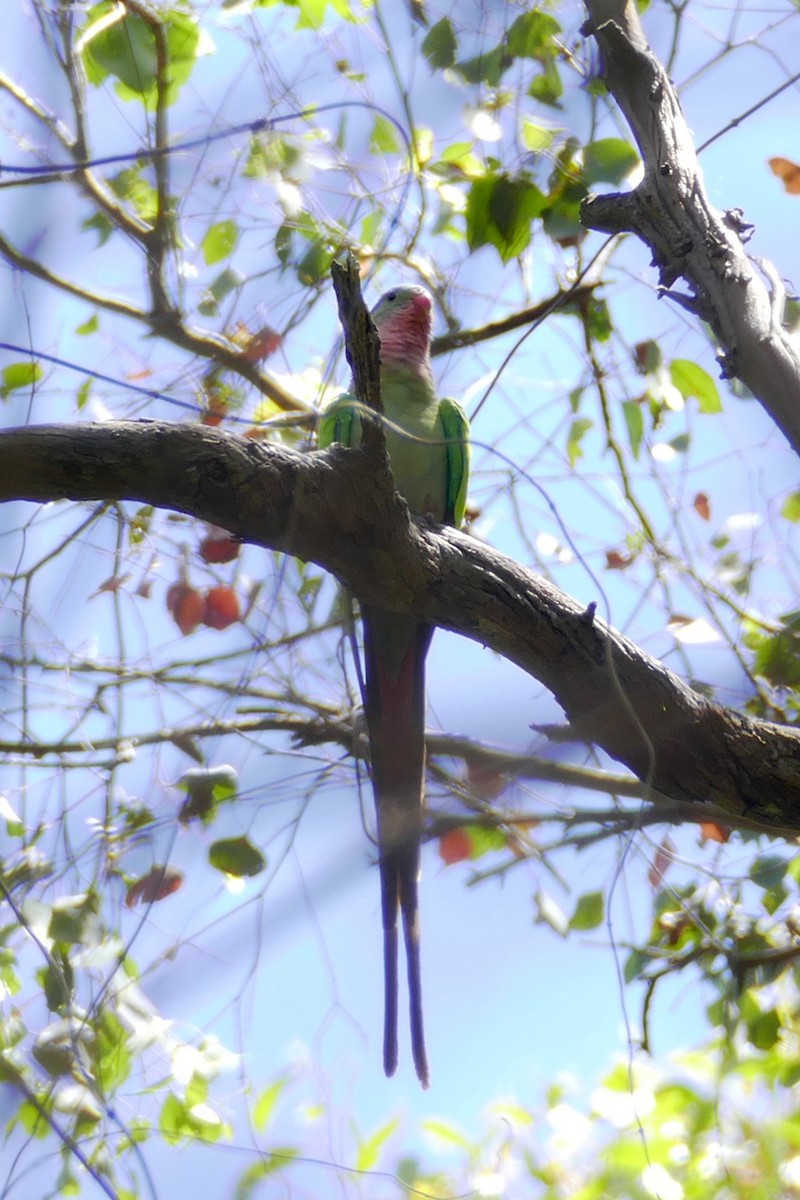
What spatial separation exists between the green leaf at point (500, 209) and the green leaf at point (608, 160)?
11 cm

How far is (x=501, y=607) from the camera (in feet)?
5.65

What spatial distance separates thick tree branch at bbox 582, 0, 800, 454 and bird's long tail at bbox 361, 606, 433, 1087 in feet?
2.49

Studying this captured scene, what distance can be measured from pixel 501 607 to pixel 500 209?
90cm

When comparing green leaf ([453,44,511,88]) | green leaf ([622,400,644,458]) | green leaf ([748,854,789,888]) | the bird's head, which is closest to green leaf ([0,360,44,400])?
the bird's head

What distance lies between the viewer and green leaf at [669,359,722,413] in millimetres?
2350

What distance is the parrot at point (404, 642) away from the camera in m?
1.93

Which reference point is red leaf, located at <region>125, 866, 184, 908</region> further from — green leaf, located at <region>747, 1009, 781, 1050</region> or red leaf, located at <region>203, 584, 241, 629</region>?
green leaf, located at <region>747, 1009, 781, 1050</region>

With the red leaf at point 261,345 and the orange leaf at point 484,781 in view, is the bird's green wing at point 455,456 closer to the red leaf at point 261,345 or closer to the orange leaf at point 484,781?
the red leaf at point 261,345

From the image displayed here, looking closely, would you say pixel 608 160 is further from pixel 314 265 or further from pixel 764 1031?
pixel 764 1031

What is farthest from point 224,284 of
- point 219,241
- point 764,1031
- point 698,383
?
point 764,1031

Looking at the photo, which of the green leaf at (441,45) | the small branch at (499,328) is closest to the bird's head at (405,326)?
the small branch at (499,328)

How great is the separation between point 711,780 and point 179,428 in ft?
3.32

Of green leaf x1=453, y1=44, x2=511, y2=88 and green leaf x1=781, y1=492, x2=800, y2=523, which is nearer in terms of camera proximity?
green leaf x1=453, y1=44, x2=511, y2=88

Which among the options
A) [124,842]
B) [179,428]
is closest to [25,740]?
[124,842]
